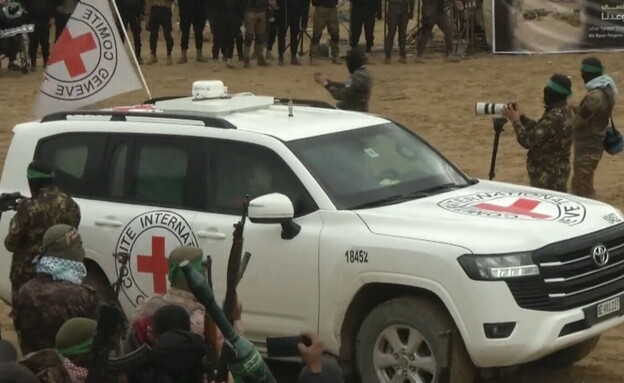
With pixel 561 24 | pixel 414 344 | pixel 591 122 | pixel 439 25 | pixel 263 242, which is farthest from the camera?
pixel 439 25

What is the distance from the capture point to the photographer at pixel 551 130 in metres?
10.8

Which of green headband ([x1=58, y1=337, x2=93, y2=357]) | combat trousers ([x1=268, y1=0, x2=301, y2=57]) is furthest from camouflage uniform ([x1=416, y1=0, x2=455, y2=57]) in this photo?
green headband ([x1=58, y1=337, x2=93, y2=357])

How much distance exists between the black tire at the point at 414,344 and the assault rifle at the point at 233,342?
319 cm

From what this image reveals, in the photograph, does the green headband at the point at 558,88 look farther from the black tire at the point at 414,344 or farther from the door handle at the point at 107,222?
the door handle at the point at 107,222

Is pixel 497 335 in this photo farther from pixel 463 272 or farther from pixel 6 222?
pixel 6 222

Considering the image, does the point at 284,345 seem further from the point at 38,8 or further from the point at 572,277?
the point at 38,8

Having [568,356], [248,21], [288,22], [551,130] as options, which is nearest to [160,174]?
[568,356]

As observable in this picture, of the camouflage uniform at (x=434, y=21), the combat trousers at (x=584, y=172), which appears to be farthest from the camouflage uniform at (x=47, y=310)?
the camouflage uniform at (x=434, y=21)

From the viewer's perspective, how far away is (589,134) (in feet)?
41.0

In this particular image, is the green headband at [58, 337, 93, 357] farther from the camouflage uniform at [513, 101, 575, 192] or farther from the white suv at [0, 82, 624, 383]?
the camouflage uniform at [513, 101, 575, 192]

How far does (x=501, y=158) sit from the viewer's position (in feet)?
55.8

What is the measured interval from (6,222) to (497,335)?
11.8 ft

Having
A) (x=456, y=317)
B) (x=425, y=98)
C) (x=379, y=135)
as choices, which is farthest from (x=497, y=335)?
(x=425, y=98)

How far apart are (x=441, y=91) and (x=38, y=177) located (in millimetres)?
14195
